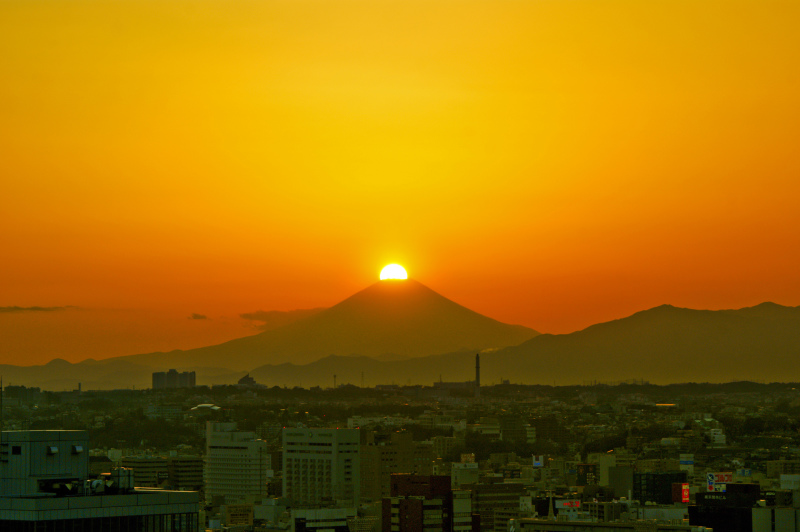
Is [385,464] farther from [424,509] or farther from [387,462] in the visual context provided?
[424,509]

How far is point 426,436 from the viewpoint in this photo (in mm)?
141125

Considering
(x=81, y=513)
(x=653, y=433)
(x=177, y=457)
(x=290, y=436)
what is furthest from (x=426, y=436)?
(x=81, y=513)

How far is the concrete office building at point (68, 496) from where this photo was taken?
56.1 feet

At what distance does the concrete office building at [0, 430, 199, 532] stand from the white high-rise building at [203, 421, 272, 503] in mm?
72320

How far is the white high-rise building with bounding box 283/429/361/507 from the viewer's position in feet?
302

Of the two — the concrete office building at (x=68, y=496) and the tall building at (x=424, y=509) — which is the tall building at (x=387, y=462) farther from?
the concrete office building at (x=68, y=496)

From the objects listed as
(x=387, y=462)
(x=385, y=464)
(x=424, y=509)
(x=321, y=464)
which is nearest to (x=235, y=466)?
(x=321, y=464)

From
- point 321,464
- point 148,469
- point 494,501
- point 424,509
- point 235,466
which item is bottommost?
point 494,501

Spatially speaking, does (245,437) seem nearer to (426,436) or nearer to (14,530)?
(426,436)

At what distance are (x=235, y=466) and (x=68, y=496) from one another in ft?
264

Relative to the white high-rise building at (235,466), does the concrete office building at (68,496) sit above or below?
above

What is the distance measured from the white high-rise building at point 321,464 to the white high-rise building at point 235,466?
1.96 metres

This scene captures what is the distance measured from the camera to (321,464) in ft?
317

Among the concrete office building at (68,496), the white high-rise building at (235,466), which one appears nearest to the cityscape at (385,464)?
the concrete office building at (68,496)
